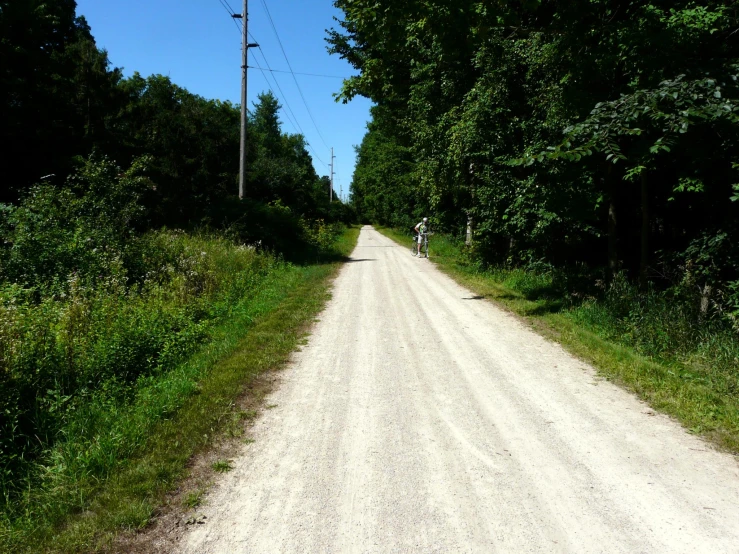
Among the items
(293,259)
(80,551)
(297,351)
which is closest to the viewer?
(80,551)

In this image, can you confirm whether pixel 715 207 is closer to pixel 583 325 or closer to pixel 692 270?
pixel 692 270

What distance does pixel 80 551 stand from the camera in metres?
2.94

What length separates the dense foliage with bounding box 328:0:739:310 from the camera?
21.9 feet

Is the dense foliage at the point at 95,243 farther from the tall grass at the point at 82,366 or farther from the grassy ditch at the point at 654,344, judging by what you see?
the grassy ditch at the point at 654,344

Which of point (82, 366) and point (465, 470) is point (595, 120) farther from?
point (82, 366)

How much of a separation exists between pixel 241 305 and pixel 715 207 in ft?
28.7

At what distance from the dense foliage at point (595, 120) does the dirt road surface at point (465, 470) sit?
11.0ft

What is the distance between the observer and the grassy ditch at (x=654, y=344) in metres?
4.97

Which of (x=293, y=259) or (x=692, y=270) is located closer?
(x=692, y=270)

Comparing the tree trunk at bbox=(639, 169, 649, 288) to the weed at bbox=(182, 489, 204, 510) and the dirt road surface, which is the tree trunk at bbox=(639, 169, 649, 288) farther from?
the weed at bbox=(182, 489, 204, 510)

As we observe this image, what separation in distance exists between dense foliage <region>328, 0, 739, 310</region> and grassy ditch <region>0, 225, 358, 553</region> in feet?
16.6

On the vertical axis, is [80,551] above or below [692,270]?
below

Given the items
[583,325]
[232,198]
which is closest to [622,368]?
[583,325]

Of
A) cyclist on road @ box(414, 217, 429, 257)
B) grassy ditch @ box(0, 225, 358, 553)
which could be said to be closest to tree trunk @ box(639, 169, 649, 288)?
grassy ditch @ box(0, 225, 358, 553)
